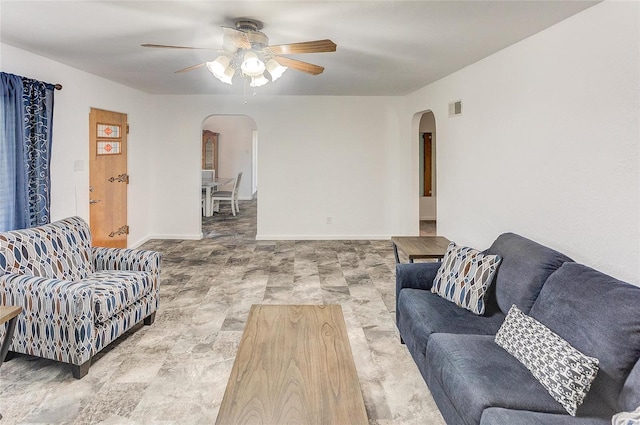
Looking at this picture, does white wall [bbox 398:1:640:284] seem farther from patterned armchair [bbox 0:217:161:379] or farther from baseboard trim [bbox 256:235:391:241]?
patterned armchair [bbox 0:217:161:379]

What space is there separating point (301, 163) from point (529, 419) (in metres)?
5.80

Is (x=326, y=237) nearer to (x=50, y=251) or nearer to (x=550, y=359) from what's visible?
(x=50, y=251)

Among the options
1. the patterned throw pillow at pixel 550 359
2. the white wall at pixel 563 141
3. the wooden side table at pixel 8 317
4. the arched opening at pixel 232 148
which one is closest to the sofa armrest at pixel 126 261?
the wooden side table at pixel 8 317

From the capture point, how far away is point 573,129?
266 cm

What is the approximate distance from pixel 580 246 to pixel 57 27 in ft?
13.3

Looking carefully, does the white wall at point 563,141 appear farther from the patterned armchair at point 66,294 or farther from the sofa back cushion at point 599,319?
the patterned armchair at point 66,294

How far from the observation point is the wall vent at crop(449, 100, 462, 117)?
450 centimetres

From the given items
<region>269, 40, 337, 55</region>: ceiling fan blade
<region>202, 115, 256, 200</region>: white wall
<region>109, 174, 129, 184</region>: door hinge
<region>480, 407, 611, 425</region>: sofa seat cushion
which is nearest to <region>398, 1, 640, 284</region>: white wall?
<region>480, 407, 611, 425</region>: sofa seat cushion

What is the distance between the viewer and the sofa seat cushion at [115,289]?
274 centimetres

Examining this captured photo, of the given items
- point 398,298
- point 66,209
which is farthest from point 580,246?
point 66,209

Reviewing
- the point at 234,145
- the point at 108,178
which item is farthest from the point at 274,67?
the point at 234,145

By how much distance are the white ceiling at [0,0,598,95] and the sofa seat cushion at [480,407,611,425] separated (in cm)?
230

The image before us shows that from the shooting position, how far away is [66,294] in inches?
101

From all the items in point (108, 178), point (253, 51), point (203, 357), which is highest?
point (253, 51)
